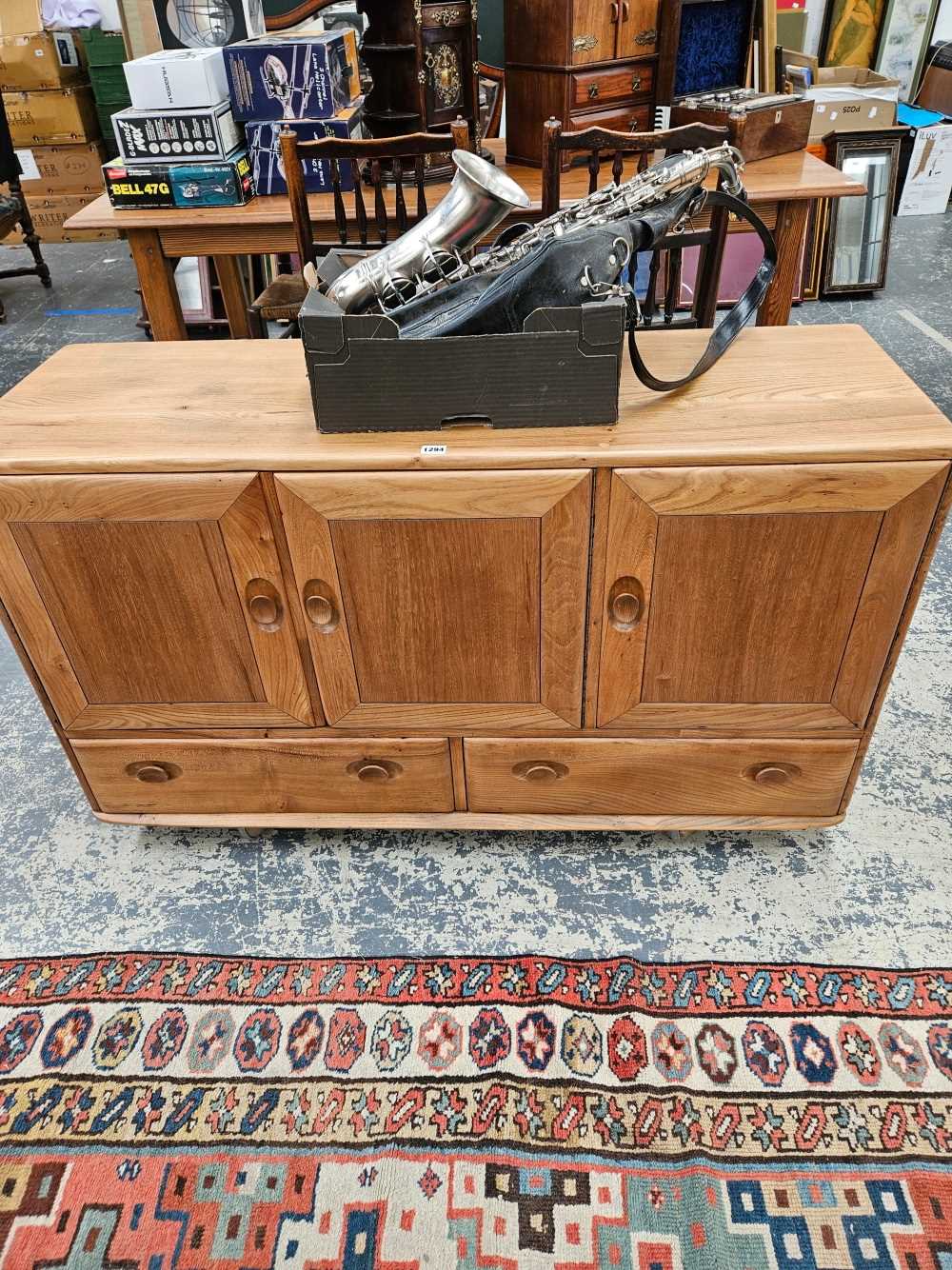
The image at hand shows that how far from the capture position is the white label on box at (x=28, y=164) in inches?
199

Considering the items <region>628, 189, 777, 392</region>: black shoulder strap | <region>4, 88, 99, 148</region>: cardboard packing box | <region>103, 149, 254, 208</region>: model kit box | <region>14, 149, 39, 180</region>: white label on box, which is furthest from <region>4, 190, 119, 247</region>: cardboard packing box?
<region>628, 189, 777, 392</region>: black shoulder strap

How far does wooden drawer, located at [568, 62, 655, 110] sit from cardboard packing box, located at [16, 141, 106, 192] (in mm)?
3740

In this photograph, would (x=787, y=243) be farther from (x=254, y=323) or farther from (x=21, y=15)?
(x=21, y=15)

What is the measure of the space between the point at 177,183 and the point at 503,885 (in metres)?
2.28

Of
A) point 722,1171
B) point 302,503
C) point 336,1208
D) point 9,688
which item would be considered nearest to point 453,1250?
point 336,1208

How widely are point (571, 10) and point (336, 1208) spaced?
309 centimetres

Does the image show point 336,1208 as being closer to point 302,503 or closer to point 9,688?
point 302,503

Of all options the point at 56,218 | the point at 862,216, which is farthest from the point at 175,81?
the point at 56,218

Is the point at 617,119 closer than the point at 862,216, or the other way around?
the point at 617,119

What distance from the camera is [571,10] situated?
2527 mm

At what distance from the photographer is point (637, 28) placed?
273cm

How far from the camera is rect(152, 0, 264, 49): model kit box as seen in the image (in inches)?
116

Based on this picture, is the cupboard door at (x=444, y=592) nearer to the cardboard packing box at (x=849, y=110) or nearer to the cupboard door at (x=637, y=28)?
the cupboard door at (x=637, y=28)

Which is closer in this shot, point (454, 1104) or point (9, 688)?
point (454, 1104)
